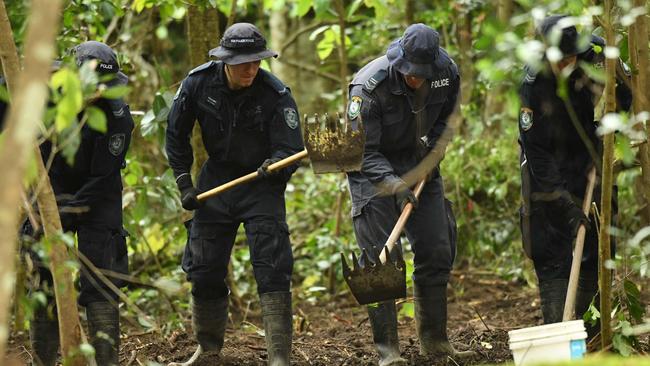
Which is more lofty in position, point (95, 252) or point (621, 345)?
point (95, 252)

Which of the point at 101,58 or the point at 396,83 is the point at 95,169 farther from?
the point at 396,83

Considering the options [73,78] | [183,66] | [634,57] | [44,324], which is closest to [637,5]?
[634,57]

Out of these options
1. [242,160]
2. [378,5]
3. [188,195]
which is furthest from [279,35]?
[188,195]

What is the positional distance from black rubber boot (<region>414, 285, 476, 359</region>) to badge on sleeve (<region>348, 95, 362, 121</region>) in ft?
3.94

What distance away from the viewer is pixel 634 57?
555cm

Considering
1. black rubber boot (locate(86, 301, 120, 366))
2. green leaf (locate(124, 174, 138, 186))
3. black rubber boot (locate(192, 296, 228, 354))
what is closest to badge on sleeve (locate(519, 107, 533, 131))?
black rubber boot (locate(192, 296, 228, 354))

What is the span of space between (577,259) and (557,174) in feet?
2.25

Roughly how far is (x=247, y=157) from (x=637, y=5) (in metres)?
2.58

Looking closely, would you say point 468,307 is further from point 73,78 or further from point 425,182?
point 73,78

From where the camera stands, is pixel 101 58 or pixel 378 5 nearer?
pixel 101 58

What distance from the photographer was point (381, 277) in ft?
20.5

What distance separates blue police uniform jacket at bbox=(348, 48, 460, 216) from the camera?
6.58 m

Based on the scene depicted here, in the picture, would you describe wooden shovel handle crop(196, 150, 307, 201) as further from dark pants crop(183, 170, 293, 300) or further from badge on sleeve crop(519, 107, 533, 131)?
badge on sleeve crop(519, 107, 533, 131)

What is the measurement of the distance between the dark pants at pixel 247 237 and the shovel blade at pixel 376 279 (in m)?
0.51
